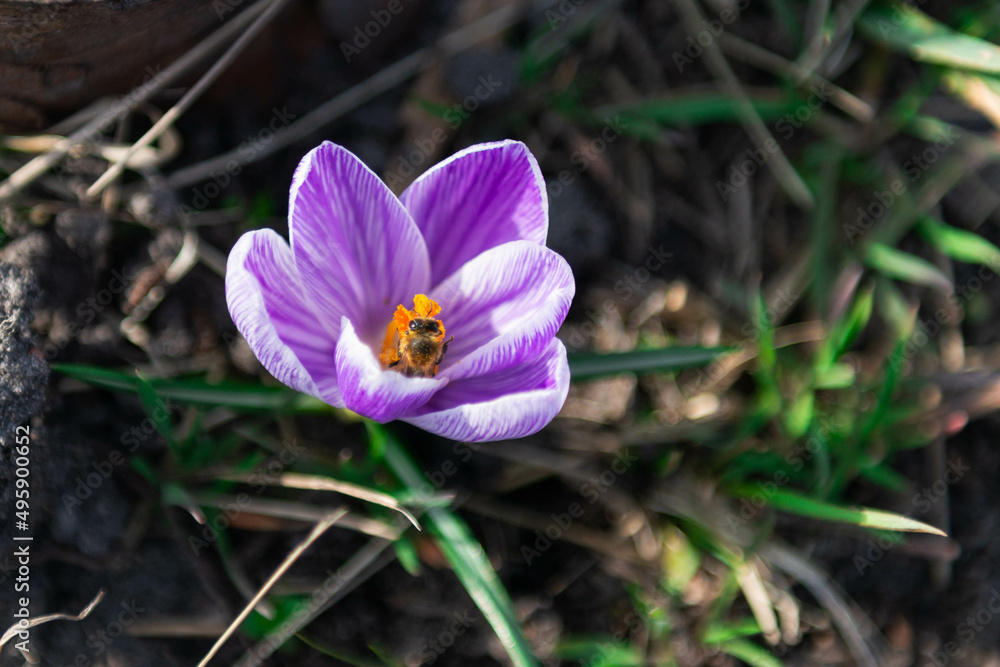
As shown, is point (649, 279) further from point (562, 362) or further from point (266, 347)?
point (266, 347)

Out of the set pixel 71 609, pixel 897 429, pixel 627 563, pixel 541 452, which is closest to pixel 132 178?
pixel 71 609

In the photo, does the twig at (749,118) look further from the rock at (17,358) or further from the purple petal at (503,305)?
the rock at (17,358)

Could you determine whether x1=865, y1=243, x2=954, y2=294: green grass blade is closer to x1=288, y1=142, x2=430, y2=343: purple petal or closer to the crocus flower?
the crocus flower

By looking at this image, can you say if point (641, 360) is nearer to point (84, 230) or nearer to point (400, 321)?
point (400, 321)

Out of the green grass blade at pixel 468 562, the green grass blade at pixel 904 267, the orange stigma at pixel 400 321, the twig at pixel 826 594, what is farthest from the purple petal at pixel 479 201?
the green grass blade at pixel 904 267

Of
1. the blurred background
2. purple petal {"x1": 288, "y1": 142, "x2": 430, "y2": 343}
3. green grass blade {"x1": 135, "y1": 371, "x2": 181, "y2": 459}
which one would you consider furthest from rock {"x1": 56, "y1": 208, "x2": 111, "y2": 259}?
purple petal {"x1": 288, "y1": 142, "x2": 430, "y2": 343}

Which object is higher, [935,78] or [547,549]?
[935,78]

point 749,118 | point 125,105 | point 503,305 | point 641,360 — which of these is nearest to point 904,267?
point 749,118
